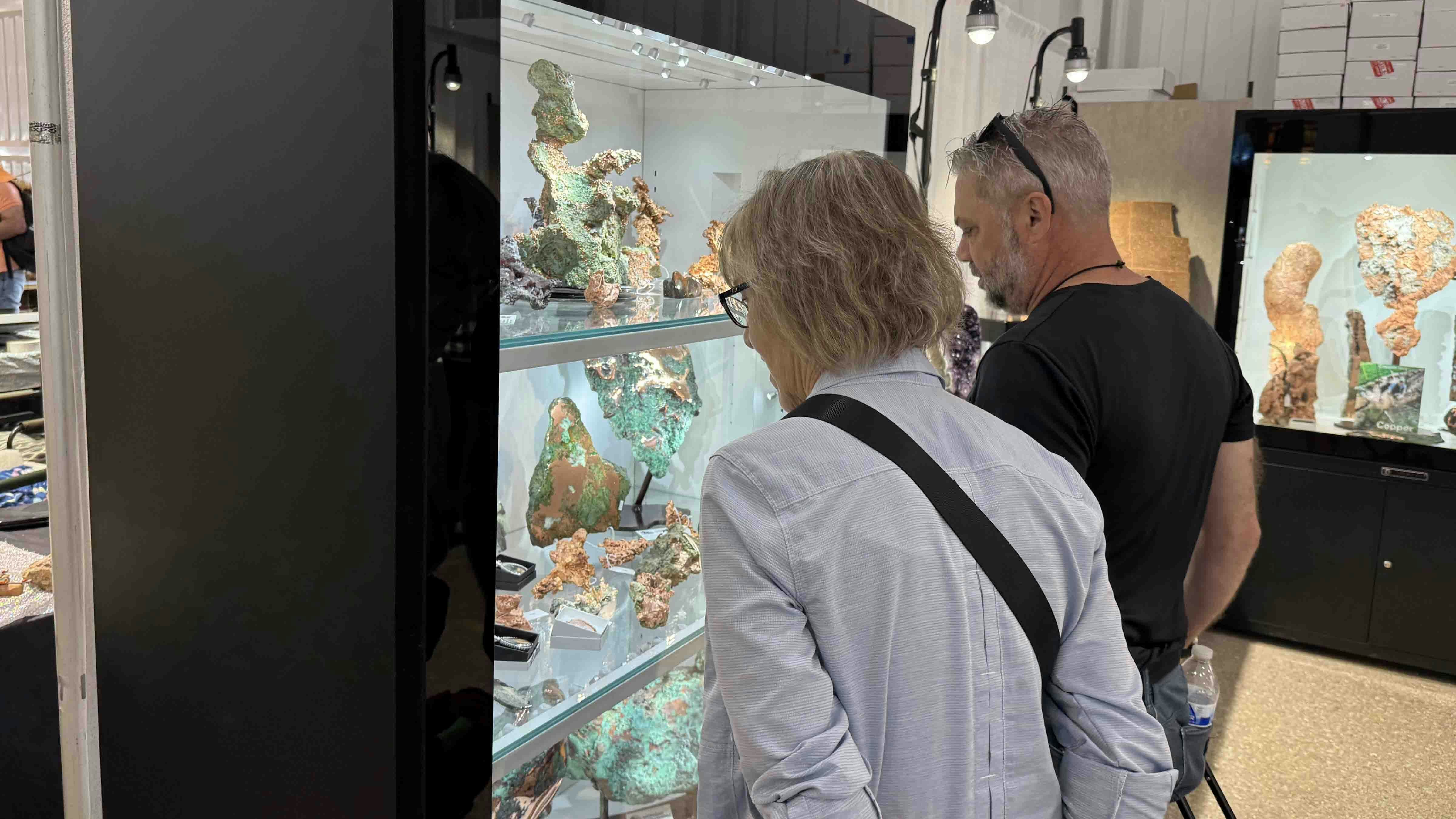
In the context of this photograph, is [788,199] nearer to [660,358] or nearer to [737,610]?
[737,610]

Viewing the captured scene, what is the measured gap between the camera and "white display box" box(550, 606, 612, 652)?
1.46 meters

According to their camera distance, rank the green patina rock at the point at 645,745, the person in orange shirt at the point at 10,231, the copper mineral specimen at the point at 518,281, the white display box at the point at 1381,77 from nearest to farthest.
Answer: the copper mineral specimen at the point at 518,281, the green patina rock at the point at 645,745, the person in orange shirt at the point at 10,231, the white display box at the point at 1381,77

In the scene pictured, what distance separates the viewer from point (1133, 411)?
1.62m

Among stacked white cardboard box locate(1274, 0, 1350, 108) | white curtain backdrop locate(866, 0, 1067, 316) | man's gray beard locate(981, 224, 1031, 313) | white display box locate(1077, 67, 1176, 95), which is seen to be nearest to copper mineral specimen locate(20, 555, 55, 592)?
man's gray beard locate(981, 224, 1031, 313)

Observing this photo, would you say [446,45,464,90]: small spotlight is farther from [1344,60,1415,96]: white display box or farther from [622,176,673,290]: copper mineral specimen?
[1344,60,1415,96]: white display box

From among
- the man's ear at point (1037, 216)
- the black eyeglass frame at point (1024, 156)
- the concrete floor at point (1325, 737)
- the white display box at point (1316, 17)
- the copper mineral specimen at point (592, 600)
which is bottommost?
the concrete floor at point (1325, 737)

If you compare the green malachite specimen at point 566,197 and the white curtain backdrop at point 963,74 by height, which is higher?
the white curtain backdrop at point 963,74

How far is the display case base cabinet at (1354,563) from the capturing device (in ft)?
12.8

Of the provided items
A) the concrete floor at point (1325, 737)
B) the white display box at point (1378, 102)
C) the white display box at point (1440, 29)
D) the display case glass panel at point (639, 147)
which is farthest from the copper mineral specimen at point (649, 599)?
the white display box at point (1440, 29)

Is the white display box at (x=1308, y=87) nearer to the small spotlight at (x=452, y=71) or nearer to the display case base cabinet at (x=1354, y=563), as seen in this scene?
the display case base cabinet at (x=1354, y=563)

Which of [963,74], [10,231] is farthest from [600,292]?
[963,74]

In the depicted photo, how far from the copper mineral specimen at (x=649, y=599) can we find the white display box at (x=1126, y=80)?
4.12 m

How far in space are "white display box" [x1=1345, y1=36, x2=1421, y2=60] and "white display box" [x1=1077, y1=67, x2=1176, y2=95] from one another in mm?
893

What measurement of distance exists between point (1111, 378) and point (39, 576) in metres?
2.02
